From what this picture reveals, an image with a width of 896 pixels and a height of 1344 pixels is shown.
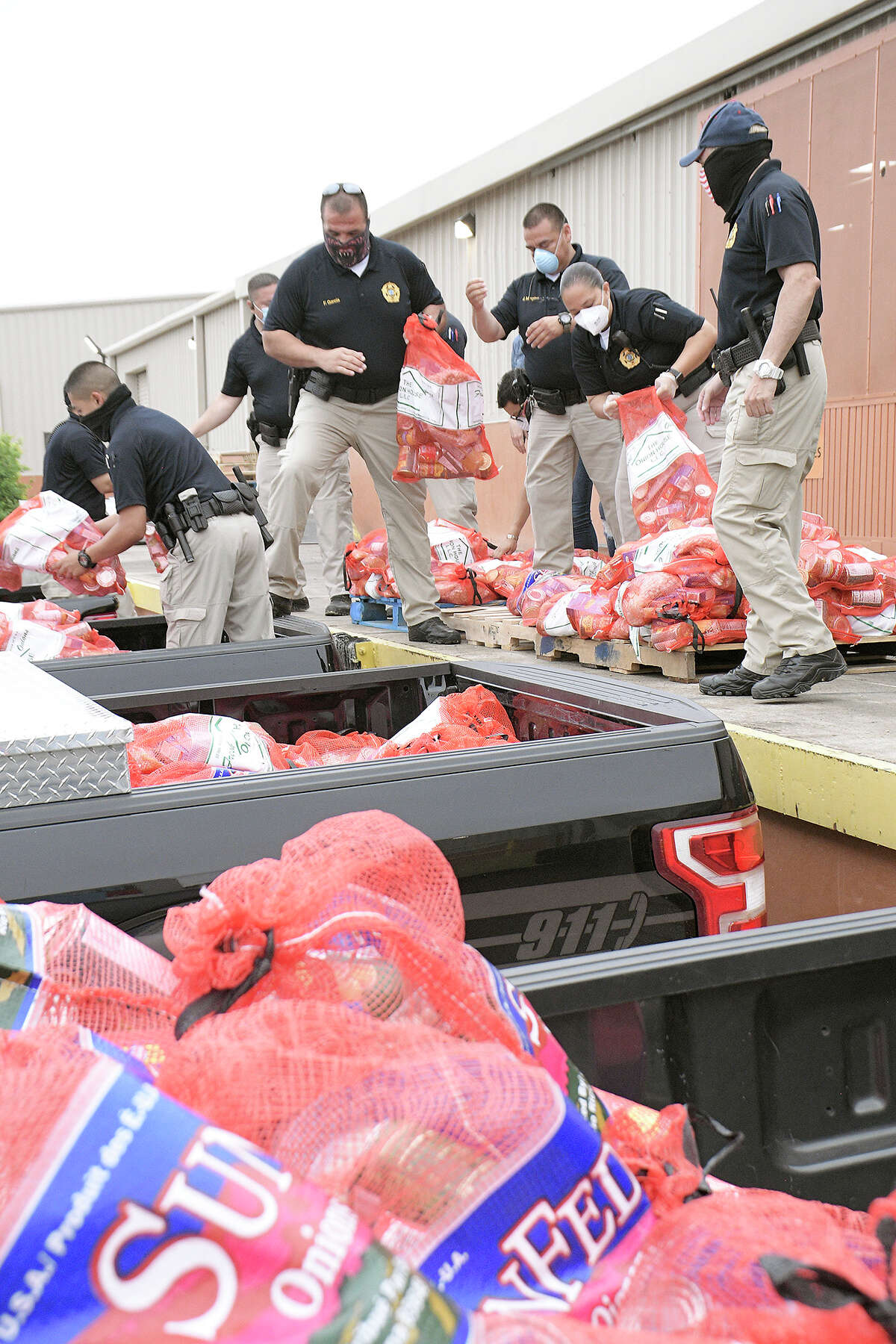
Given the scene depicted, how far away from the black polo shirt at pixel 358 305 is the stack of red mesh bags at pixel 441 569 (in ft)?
4.83

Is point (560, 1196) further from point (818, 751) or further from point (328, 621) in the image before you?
point (328, 621)

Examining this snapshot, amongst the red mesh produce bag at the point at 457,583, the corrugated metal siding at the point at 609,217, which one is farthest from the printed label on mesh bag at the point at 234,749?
the corrugated metal siding at the point at 609,217

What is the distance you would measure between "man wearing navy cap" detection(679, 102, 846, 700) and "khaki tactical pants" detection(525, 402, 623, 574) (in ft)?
9.14

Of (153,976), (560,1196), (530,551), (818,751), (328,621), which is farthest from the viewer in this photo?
(530,551)

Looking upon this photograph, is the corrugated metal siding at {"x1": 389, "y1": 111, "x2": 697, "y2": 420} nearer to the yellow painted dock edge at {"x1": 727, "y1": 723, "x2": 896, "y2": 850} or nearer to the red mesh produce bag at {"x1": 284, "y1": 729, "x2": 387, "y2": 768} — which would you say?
the yellow painted dock edge at {"x1": 727, "y1": 723, "x2": 896, "y2": 850}

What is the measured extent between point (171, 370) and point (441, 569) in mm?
26479

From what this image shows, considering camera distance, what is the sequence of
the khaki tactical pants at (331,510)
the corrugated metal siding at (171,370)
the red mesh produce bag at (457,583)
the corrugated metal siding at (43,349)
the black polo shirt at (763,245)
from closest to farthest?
the black polo shirt at (763,245), the red mesh produce bag at (457,583), the khaki tactical pants at (331,510), the corrugated metal siding at (171,370), the corrugated metal siding at (43,349)

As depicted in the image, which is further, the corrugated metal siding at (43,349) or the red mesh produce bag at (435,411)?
the corrugated metal siding at (43,349)

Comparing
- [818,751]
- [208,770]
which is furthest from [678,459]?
[208,770]

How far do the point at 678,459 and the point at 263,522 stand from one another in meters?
2.34

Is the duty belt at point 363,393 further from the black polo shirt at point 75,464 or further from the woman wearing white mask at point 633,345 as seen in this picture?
the black polo shirt at point 75,464

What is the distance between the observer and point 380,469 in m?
6.65

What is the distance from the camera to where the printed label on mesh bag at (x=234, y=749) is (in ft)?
9.20

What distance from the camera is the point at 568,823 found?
202cm
